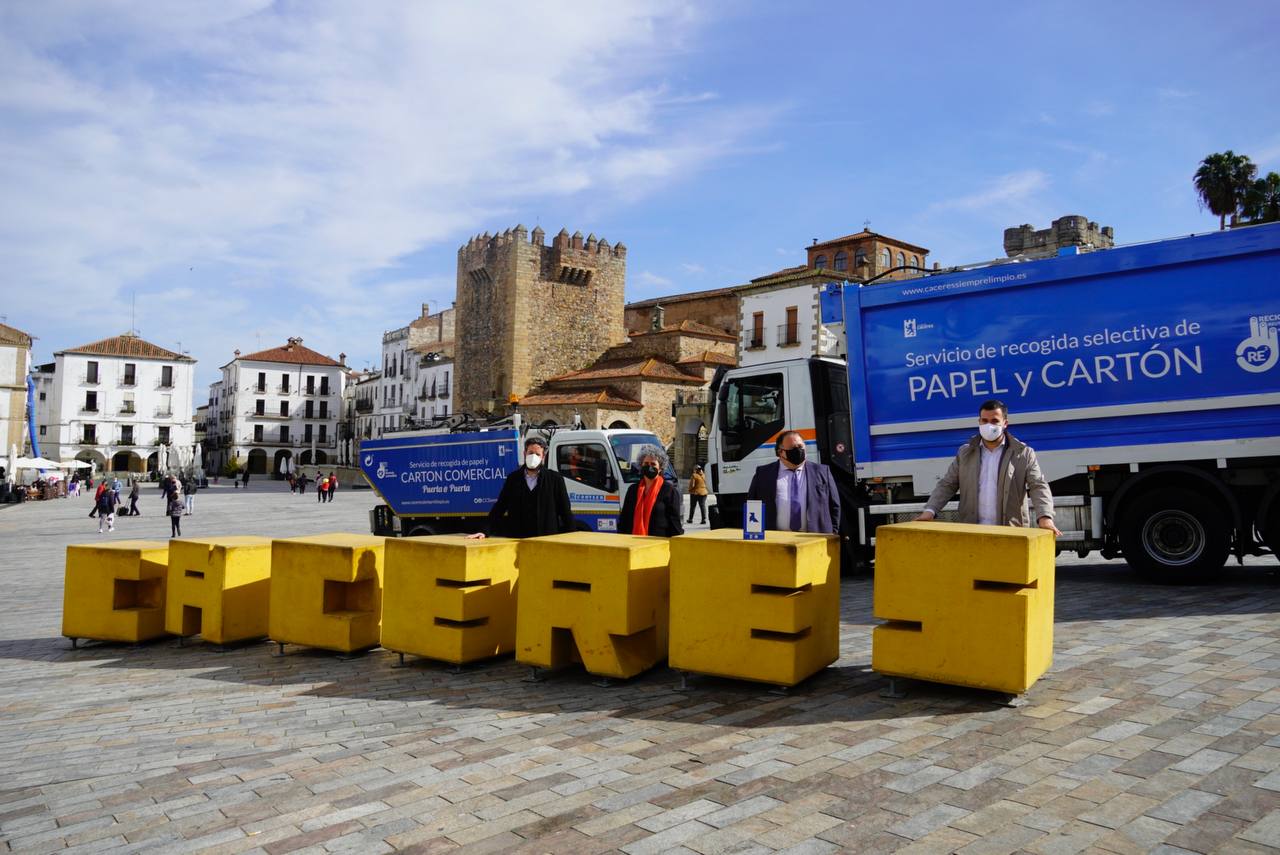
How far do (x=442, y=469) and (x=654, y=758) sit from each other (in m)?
9.79

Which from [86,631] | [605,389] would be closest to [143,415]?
[605,389]

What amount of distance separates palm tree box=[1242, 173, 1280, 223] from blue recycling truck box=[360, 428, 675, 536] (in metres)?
36.5

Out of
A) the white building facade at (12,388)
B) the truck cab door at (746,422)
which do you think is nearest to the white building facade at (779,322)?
the truck cab door at (746,422)

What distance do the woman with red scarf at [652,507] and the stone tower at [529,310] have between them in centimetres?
4443

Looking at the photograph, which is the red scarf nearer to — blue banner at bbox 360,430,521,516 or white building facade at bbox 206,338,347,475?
blue banner at bbox 360,430,521,516

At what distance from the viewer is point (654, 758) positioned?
394 centimetres

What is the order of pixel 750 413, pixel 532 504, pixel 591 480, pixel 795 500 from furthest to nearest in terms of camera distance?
1. pixel 591 480
2. pixel 750 413
3. pixel 532 504
4. pixel 795 500

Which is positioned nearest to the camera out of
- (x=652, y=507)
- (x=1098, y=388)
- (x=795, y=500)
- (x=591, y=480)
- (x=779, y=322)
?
(x=795, y=500)

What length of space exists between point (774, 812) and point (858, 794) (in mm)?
394

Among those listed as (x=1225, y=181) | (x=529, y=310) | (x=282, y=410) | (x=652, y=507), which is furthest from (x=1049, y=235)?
(x=282, y=410)

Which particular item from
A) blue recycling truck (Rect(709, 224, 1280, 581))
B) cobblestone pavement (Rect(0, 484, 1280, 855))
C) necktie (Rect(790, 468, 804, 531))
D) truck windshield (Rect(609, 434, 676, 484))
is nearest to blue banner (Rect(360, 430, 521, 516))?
truck windshield (Rect(609, 434, 676, 484))

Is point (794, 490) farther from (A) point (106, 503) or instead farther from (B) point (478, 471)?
(A) point (106, 503)

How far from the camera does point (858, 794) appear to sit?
342 centimetres

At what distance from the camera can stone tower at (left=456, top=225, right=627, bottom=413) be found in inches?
2026
